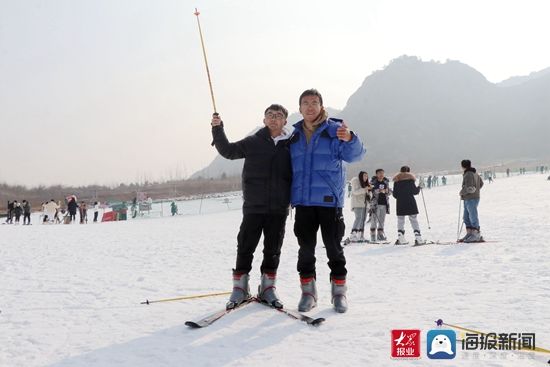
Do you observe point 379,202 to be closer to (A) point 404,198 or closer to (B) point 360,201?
(B) point 360,201

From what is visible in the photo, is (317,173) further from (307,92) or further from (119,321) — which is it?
(119,321)

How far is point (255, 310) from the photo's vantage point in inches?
164

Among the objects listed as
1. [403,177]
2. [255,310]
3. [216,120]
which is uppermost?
[216,120]

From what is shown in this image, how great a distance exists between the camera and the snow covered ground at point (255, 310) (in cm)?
312

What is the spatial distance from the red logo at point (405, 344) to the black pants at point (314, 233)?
3.44 ft

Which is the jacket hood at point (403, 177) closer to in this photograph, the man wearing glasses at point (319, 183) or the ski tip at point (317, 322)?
the man wearing glasses at point (319, 183)

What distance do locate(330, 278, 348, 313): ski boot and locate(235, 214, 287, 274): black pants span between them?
633 mm

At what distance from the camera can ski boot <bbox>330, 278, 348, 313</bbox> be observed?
13.5ft

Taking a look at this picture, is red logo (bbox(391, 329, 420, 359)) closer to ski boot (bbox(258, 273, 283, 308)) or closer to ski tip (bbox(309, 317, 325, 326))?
ski tip (bbox(309, 317, 325, 326))

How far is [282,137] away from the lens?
4.35 m

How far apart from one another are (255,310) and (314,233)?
93 cm

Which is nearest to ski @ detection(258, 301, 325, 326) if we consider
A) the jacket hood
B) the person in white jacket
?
the jacket hood

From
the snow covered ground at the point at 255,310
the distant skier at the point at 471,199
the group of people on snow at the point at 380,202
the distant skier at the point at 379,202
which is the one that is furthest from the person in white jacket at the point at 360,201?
the snow covered ground at the point at 255,310

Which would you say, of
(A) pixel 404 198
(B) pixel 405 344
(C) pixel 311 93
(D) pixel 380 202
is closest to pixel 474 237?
(A) pixel 404 198
